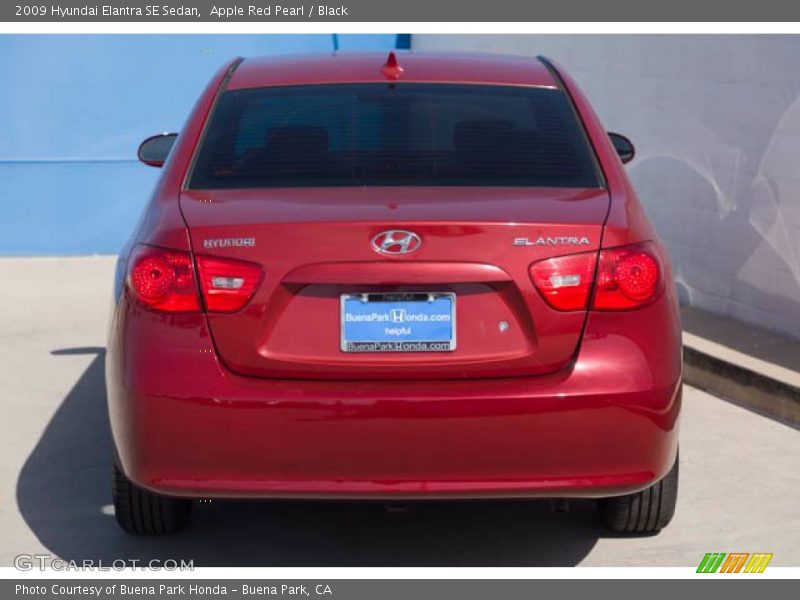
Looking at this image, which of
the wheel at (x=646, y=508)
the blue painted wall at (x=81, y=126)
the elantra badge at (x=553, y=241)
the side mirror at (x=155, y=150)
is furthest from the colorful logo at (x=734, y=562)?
the blue painted wall at (x=81, y=126)

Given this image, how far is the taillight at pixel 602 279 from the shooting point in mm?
4176

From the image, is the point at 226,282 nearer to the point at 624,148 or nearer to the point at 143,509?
the point at 143,509

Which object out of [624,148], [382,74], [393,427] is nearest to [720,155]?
[624,148]

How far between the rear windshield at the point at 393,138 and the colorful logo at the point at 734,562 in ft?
4.31

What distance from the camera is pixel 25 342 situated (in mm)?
8352

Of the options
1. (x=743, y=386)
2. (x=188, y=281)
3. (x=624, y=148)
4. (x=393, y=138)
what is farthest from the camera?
(x=743, y=386)

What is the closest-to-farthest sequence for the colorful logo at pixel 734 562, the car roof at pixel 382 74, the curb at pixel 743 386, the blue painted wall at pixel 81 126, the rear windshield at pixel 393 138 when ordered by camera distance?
the rear windshield at pixel 393 138
the colorful logo at pixel 734 562
the car roof at pixel 382 74
the curb at pixel 743 386
the blue painted wall at pixel 81 126

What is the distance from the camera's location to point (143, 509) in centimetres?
488

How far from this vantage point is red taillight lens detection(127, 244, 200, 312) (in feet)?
13.8

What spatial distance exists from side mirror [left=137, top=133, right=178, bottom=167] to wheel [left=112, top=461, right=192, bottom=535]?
1.66m
